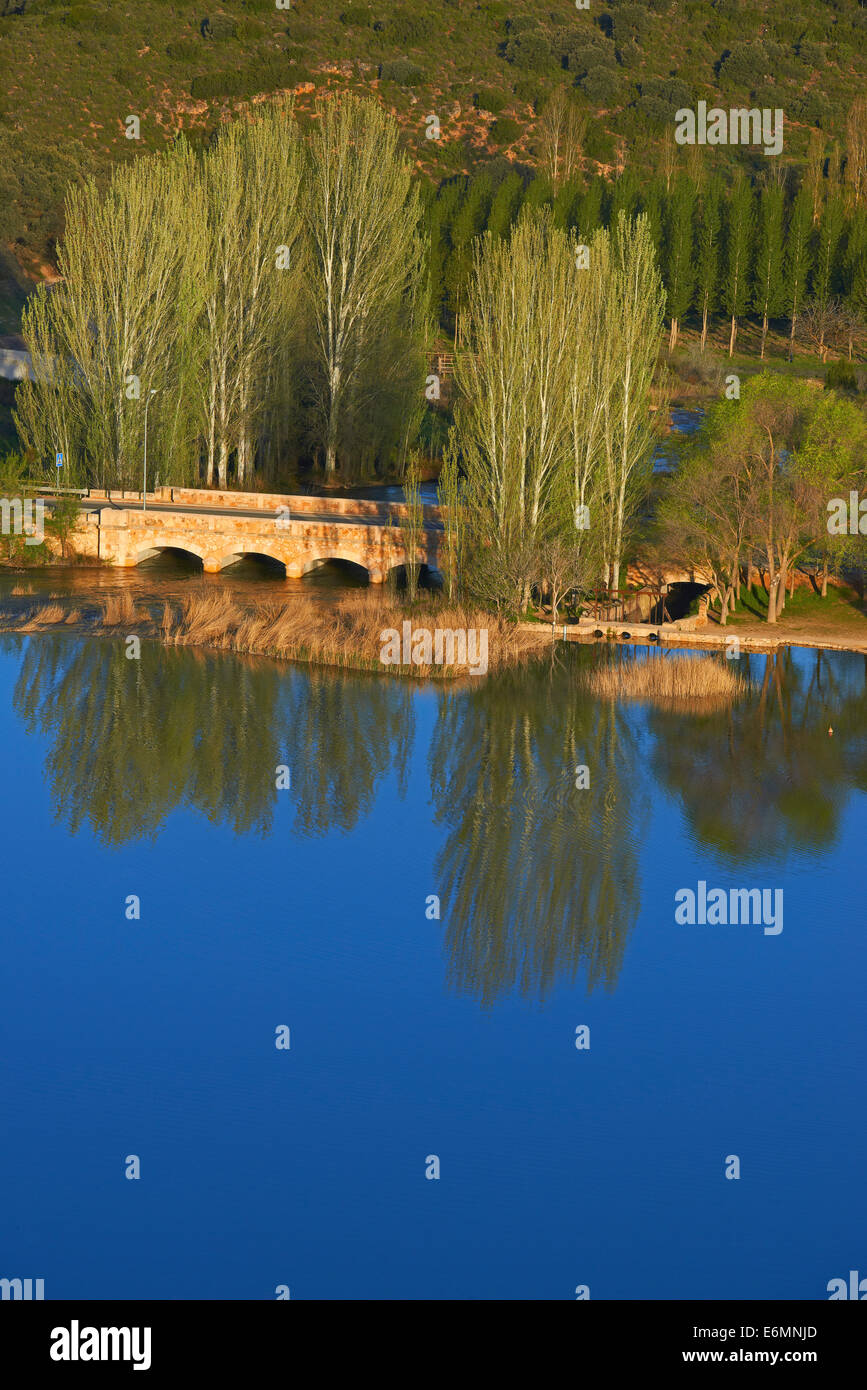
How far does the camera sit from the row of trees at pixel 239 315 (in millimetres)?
43125

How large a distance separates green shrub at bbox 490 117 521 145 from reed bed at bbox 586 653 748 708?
69914 millimetres

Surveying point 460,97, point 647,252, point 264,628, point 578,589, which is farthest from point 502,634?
point 460,97

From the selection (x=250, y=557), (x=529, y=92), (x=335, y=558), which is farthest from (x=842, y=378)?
(x=529, y=92)

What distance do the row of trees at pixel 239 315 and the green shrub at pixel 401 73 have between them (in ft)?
175

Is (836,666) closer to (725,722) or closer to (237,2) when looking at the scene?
(725,722)

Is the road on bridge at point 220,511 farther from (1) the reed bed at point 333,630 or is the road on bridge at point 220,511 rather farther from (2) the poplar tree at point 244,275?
(1) the reed bed at point 333,630

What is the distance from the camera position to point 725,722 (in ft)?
94.5

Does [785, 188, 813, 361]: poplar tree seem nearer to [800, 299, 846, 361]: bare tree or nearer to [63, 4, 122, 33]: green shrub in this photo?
[800, 299, 846, 361]: bare tree

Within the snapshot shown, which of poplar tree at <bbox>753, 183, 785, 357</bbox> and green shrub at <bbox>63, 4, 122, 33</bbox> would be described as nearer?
poplar tree at <bbox>753, 183, 785, 357</bbox>

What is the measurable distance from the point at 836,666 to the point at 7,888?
18.9 meters

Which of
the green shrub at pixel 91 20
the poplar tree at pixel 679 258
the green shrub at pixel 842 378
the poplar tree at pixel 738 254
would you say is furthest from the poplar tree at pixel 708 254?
the green shrub at pixel 91 20

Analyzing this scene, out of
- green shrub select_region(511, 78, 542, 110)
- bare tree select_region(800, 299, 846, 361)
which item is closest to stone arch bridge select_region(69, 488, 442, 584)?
bare tree select_region(800, 299, 846, 361)

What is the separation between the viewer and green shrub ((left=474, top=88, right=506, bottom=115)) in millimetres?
97438

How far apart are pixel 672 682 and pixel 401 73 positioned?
79180 mm
